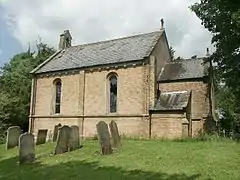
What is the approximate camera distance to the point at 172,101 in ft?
91.5

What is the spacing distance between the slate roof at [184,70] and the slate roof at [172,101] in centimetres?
155

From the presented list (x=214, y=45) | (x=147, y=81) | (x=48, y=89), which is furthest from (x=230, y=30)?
(x=48, y=89)

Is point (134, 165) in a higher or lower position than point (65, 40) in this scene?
lower

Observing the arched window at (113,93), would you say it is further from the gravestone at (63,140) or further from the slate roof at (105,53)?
the gravestone at (63,140)

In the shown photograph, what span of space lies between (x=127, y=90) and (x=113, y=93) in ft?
5.99

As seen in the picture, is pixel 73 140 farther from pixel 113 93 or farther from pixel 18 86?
pixel 18 86

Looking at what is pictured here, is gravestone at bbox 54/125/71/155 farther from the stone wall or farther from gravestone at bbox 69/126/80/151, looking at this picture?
the stone wall

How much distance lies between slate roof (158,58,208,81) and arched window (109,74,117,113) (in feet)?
14.0

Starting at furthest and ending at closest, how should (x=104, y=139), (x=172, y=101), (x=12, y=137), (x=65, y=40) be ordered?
(x=65, y=40)
(x=172, y=101)
(x=12, y=137)
(x=104, y=139)

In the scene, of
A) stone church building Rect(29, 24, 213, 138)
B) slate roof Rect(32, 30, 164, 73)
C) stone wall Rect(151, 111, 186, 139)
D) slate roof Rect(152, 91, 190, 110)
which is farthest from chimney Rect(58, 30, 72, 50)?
stone wall Rect(151, 111, 186, 139)

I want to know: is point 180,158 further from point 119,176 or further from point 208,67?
point 208,67

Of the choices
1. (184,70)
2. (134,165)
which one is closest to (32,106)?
(184,70)

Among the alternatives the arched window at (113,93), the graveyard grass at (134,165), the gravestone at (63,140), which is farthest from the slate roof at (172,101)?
the gravestone at (63,140)

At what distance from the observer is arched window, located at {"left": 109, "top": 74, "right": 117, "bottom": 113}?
100 feet
